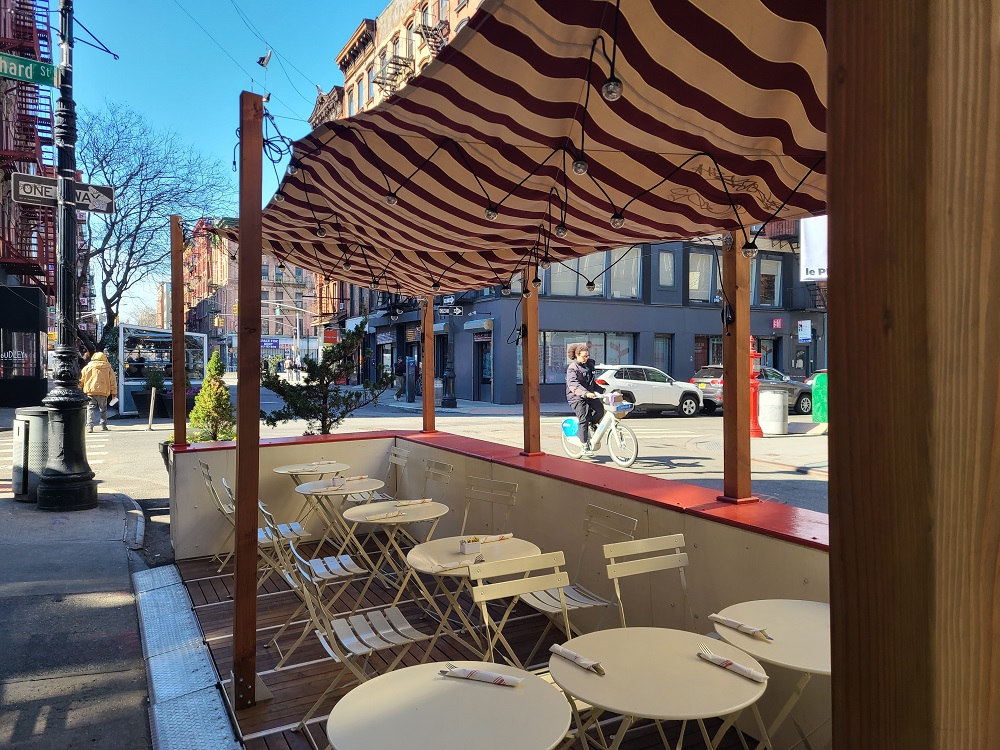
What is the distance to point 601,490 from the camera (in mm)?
4516

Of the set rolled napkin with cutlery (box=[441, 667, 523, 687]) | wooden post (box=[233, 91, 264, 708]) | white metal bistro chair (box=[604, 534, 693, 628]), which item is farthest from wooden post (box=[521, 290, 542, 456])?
rolled napkin with cutlery (box=[441, 667, 523, 687])

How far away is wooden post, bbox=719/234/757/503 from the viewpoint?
403 centimetres

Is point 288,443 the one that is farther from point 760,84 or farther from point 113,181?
point 113,181

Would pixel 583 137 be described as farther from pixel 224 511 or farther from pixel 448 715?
pixel 224 511

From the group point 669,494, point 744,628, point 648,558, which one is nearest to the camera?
point 744,628

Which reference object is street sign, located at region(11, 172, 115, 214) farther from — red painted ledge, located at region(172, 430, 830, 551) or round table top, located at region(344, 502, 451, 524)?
round table top, located at region(344, 502, 451, 524)

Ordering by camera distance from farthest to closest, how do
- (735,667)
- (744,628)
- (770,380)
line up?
1. (770,380)
2. (744,628)
3. (735,667)

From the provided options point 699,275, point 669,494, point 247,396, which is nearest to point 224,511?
point 247,396

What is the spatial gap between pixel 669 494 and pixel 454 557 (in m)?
1.36

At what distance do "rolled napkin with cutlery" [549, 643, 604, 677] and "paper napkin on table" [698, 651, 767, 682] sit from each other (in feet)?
1.33

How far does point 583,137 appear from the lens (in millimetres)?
3215

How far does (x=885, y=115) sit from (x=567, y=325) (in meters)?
24.1

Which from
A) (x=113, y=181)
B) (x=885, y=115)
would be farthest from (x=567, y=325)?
(x=885, y=115)

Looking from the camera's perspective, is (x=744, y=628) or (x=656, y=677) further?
(x=744, y=628)
